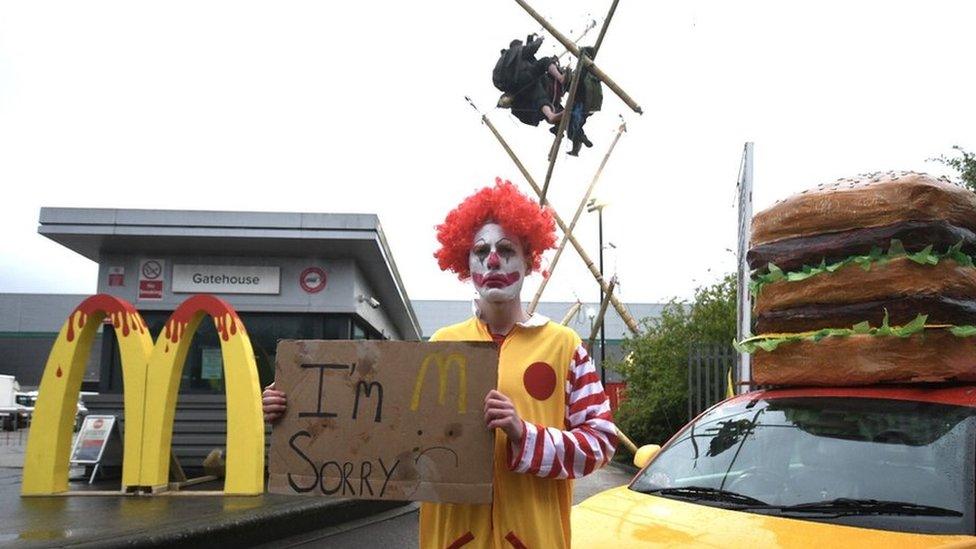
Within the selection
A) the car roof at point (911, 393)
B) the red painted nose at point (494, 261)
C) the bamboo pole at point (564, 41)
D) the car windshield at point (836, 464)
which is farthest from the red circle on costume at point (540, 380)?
the bamboo pole at point (564, 41)

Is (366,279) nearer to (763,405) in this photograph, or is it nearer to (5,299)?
(763,405)

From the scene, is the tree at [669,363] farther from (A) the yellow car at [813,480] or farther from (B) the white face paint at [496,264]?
(B) the white face paint at [496,264]

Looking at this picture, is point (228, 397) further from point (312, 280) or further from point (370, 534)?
point (312, 280)

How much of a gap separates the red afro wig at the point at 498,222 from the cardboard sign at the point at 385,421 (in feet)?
1.62

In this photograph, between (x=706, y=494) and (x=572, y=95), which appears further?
(x=572, y=95)

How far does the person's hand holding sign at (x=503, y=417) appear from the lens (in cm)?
221

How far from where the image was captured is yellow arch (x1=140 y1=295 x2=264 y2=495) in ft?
29.4

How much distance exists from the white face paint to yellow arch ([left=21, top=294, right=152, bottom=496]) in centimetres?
791

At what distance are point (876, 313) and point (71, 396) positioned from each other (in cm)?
894

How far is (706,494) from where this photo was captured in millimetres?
3512

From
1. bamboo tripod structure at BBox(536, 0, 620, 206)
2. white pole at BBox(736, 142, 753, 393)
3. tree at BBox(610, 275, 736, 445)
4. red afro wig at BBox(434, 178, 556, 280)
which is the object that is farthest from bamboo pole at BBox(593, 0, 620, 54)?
red afro wig at BBox(434, 178, 556, 280)

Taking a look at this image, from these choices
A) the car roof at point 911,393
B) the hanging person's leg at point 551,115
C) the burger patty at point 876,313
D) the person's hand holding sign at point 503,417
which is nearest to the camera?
the person's hand holding sign at point 503,417

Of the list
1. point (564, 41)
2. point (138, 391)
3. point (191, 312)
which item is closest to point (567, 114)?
point (564, 41)

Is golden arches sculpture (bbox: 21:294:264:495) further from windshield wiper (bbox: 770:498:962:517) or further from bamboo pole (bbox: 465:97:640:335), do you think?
bamboo pole (bbox: 465:97:640:335)
